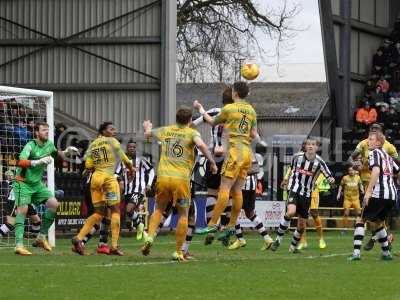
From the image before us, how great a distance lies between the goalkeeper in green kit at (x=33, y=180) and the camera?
61.7 feet

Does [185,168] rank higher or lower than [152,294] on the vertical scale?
higher

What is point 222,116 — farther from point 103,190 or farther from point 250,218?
point 250,218

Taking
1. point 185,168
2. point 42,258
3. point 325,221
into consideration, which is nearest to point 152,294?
point 185,168

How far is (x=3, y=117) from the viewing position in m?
23.9

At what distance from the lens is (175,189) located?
52.9 ft

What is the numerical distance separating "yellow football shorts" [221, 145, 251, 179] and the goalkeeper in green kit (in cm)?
262

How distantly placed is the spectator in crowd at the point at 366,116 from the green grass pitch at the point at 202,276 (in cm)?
2087

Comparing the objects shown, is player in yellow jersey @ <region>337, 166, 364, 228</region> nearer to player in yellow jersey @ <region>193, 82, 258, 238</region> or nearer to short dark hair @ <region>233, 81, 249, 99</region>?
player in yellow jersey @ <region>193, 82, 258, 238</region>

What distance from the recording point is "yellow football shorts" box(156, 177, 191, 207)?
634 inches

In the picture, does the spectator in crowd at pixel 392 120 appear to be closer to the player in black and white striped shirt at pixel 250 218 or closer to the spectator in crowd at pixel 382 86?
the spectator in crowd at pixel 382 86

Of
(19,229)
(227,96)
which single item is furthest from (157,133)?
(19,229)

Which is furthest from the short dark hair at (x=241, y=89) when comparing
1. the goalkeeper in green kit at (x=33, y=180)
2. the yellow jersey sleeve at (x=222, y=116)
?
the goalkeeper in green kit at (x=33, y=180)

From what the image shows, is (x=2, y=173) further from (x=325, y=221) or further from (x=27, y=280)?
(x=325, y=221)

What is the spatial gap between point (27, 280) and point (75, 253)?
17.6 ft
